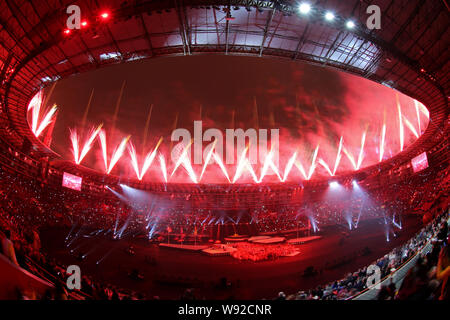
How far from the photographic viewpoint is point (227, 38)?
16484mm

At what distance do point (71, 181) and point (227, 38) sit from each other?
27.8 meters

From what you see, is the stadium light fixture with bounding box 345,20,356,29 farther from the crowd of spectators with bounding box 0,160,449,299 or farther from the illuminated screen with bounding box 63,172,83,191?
the illuminated screen with bounding box 63,172,83,191

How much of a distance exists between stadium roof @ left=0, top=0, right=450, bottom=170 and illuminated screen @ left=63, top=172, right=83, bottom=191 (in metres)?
14.2

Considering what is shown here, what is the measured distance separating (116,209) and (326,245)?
98.3 ft

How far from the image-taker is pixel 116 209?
3875 cm

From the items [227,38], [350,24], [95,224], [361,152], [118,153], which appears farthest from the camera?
[361,152]

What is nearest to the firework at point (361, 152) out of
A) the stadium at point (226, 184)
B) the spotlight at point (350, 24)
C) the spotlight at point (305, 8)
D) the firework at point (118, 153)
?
the stadium at point (226, 184)

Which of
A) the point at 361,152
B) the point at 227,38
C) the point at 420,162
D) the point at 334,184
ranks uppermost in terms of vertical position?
the point at 361,152

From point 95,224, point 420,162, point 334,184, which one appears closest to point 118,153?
point 95,224

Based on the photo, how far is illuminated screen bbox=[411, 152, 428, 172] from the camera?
25739 millimetres

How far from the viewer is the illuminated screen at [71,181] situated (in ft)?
105

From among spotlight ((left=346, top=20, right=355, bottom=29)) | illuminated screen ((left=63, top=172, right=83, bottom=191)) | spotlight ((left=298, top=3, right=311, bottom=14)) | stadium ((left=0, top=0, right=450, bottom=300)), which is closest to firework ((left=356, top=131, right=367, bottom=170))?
stadium ((left=0, top=0, right=450, bottom=300))

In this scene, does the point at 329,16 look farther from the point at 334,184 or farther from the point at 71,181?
the point at 71,181

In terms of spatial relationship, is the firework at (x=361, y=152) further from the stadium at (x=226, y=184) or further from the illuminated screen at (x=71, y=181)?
the illuminated screen at (x=71, y=181)
